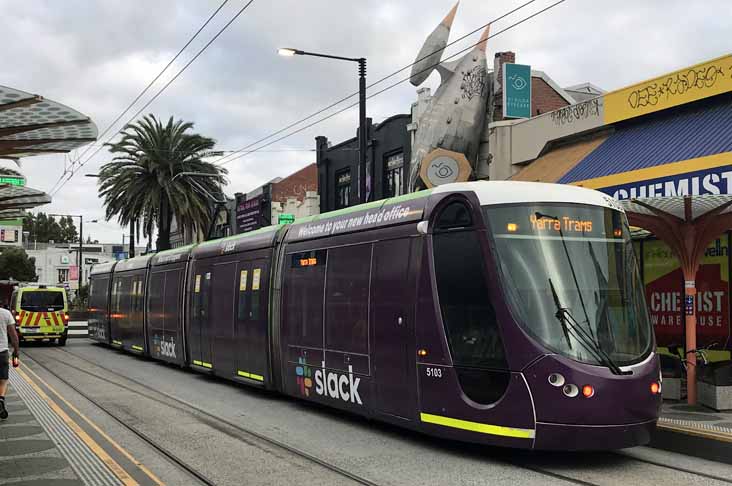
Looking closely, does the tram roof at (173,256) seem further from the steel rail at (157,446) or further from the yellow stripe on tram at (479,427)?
the yellow stripe on tram at (479,427)

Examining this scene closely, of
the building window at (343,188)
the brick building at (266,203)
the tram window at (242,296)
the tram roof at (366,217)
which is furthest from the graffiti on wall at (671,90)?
the brick building at (266,203)

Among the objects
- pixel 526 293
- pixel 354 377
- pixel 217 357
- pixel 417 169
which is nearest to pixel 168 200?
pixel 417 169

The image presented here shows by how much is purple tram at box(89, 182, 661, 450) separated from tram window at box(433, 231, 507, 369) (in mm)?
17

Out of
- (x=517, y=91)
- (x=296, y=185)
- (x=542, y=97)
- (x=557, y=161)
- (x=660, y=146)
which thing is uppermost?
(x=296, y=185)

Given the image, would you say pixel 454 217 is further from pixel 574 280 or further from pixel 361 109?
pixel 361 109

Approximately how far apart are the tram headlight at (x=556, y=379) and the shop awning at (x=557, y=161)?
11802mm

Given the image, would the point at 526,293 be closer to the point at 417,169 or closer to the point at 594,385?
the point at 594,385

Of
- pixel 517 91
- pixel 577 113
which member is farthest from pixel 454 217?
pixel 517 91

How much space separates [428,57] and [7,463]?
20105 millimetres

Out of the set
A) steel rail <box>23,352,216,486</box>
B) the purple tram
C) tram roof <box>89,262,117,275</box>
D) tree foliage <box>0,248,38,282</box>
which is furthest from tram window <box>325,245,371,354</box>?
tree foliage <box>0,248,38,282</box>

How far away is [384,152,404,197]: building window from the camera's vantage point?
31.5 meters

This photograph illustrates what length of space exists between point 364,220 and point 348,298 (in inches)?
44.1

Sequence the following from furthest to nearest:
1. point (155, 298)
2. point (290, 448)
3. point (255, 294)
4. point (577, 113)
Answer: point (155, 298)
point (577, 113)
point (255, 294)
point (290, 448)

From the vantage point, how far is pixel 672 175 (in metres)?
15.8
